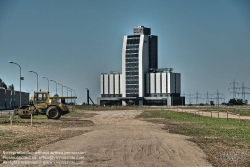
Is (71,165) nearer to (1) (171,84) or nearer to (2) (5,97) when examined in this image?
(2) (5,97)

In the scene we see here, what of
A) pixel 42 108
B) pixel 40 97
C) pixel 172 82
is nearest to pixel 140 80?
pixel 172 82

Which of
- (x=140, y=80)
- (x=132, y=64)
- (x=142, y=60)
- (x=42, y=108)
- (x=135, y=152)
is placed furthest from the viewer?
(x=132, y=64)

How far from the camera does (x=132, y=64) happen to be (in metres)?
198

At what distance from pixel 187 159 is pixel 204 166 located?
1740 mm

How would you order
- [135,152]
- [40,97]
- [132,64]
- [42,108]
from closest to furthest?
[135,152], [42,108], [40,97], [132,64]

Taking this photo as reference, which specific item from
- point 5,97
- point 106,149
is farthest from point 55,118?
point 5,97

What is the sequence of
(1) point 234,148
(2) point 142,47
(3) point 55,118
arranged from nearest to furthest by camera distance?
1. (1) point 234,148
2. (3) point 55,118
3. (2) point 142,47

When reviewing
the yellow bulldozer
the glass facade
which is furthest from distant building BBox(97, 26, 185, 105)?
the yellow bulldozer

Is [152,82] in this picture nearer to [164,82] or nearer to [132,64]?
[164,82]

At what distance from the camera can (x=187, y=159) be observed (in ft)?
61.7

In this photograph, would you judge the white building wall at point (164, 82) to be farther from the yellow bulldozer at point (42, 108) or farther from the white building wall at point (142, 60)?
the yellow bulldozer at point (42, 108)

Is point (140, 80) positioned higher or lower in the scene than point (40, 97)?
higher

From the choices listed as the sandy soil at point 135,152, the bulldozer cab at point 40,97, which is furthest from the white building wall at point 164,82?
the sandy soil at point 135,152

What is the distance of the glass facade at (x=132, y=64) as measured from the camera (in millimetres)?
196875
